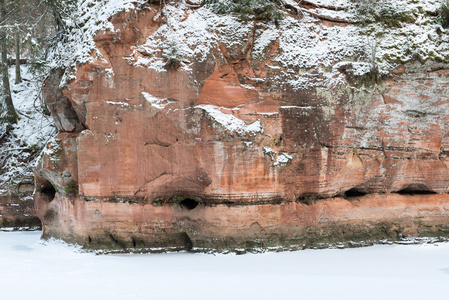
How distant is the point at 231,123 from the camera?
8773 mm

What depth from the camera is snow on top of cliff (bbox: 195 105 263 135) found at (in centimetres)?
872

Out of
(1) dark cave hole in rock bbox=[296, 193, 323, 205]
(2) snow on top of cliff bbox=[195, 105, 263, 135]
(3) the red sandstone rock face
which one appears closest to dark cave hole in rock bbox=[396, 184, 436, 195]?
(3) the red sandstone rock face

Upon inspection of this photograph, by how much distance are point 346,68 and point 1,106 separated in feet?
35.4

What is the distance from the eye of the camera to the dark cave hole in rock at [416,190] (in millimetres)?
9929

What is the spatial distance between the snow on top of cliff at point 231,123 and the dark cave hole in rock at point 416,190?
409 cm

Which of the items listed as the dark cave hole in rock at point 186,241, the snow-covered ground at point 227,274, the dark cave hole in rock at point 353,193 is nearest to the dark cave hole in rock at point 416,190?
the dark cave hole in rock at point 353,193

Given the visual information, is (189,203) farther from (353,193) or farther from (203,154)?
(353,193)

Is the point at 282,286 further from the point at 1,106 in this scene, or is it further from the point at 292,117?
the point at 1,106

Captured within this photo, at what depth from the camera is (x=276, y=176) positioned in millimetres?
8891

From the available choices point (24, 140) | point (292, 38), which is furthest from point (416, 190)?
point (24, 140)

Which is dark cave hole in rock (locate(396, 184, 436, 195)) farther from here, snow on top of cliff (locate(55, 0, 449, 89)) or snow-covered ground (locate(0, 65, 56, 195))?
snow-covered ground (locate(0, 65, 56, 195))

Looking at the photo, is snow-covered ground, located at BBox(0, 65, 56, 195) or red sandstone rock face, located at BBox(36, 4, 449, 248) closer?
red sandstone rock face, located at BBox(36, 4, 449, 248)

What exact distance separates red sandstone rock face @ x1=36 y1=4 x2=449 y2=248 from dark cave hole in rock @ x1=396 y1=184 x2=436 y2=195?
1458mm

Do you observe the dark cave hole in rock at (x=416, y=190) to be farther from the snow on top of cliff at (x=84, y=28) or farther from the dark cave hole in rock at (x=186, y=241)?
the snow on top of cliff at (x=84, y=28)
